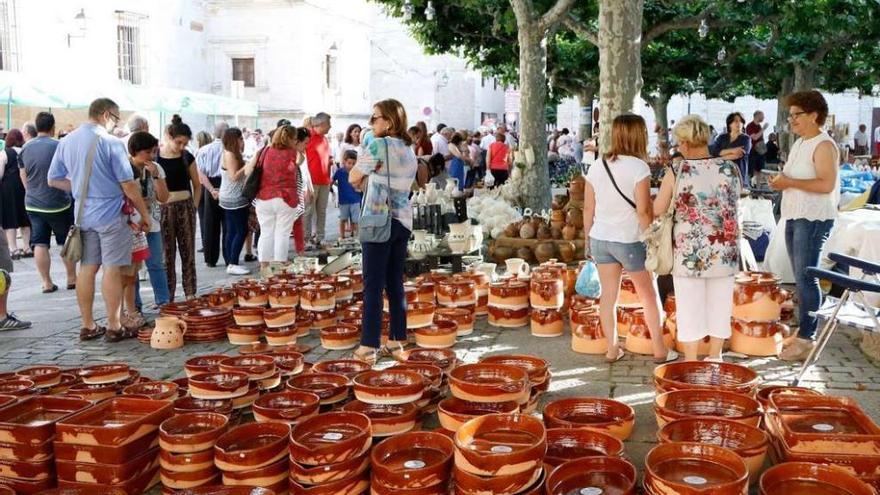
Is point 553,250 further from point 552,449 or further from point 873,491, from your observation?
point 873,491

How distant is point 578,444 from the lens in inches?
141

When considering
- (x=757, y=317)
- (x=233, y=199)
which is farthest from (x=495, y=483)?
(x=233, y=199)

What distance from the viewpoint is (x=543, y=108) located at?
44.5 feet

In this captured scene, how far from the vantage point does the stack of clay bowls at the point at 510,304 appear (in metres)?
6.86

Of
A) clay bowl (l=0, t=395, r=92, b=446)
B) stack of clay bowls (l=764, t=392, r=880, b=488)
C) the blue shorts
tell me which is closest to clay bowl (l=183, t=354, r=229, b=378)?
clay bowl (l=0, t=395, r=92, b=446)

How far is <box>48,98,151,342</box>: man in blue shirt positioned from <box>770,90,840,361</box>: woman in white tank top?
15.5 ft

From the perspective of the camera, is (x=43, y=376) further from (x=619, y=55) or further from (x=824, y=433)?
(x=619, y=55)

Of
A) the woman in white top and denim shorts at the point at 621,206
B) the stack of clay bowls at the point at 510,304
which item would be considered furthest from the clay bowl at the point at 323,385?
the stack of clay bowls at the point at 510,304

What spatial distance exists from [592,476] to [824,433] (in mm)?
959

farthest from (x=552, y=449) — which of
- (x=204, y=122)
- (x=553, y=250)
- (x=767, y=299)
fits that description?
(x=204, y=122)

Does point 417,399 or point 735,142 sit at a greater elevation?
point 735,142

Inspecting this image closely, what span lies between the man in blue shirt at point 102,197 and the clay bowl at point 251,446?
127 inches

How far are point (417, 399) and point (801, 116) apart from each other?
3.24 metres

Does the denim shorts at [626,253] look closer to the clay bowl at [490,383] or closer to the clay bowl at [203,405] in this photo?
the clay bowl at [490,383]
